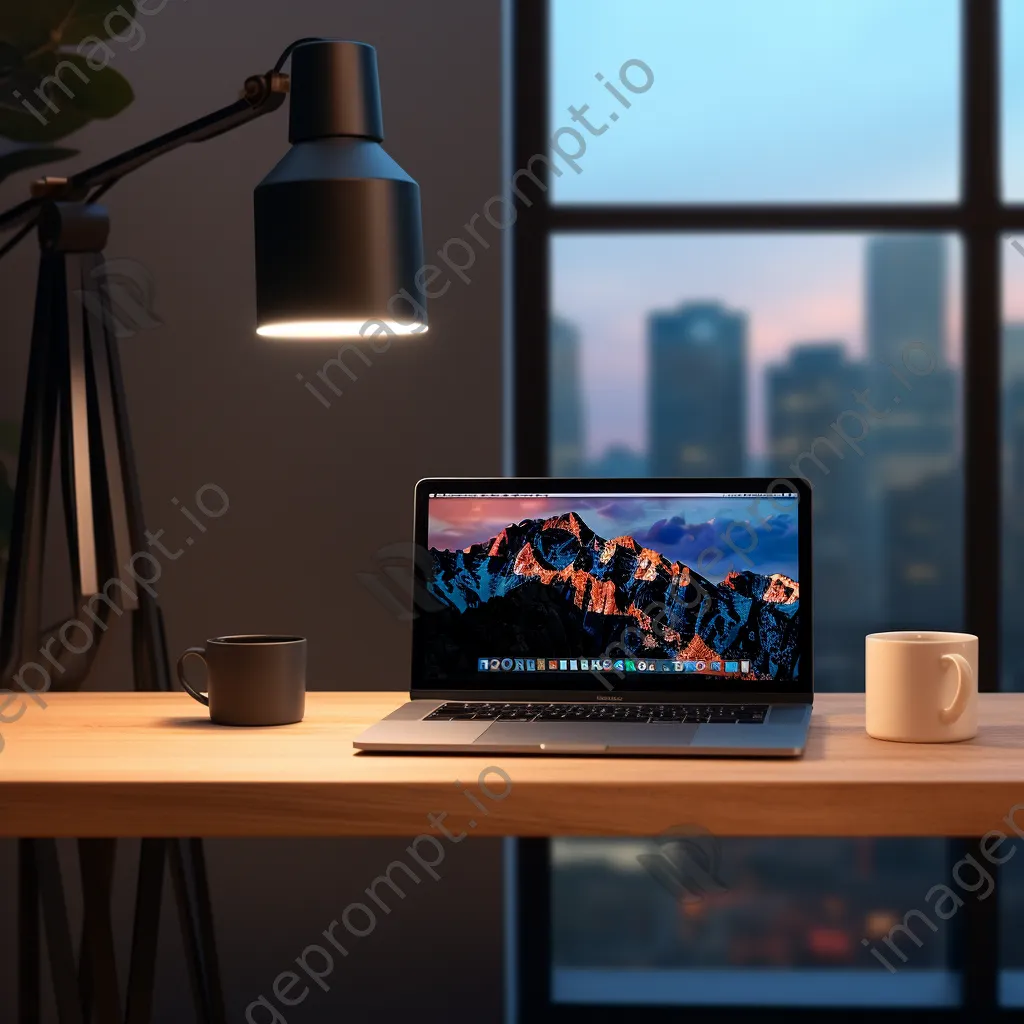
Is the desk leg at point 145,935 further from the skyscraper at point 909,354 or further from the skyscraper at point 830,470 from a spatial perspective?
the skyscraper at point 909,354

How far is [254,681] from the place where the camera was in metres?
1.25

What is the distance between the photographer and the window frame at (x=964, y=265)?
2.04 metres

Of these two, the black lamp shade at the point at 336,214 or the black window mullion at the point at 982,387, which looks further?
the black window mullion at the point at 982,387

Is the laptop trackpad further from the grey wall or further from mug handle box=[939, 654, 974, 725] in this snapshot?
the grey wall

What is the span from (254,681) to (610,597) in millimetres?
388

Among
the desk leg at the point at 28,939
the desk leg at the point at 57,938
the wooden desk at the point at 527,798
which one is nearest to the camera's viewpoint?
the wooden desk at the point at 527,798

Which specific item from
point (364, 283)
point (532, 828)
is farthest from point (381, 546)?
point (532, 828)

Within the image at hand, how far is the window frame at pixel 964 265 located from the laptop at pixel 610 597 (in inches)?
28.7

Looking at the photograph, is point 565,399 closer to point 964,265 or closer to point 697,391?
point 697,391

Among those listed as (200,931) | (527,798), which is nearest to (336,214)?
(527,798)

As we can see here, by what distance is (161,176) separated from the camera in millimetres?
1940

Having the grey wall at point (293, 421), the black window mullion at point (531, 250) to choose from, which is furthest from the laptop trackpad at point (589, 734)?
the black window mullion at point (531, 250)

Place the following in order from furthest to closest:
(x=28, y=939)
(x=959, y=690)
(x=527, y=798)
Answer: (x=28, y=939), (x=959, y=690), (x=527, y=798)

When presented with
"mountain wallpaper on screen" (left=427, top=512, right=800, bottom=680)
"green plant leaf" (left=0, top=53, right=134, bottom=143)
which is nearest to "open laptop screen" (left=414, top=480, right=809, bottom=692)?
"mountain wallpaper on screen" (left=427, top=512, right=800, bottom=680)
